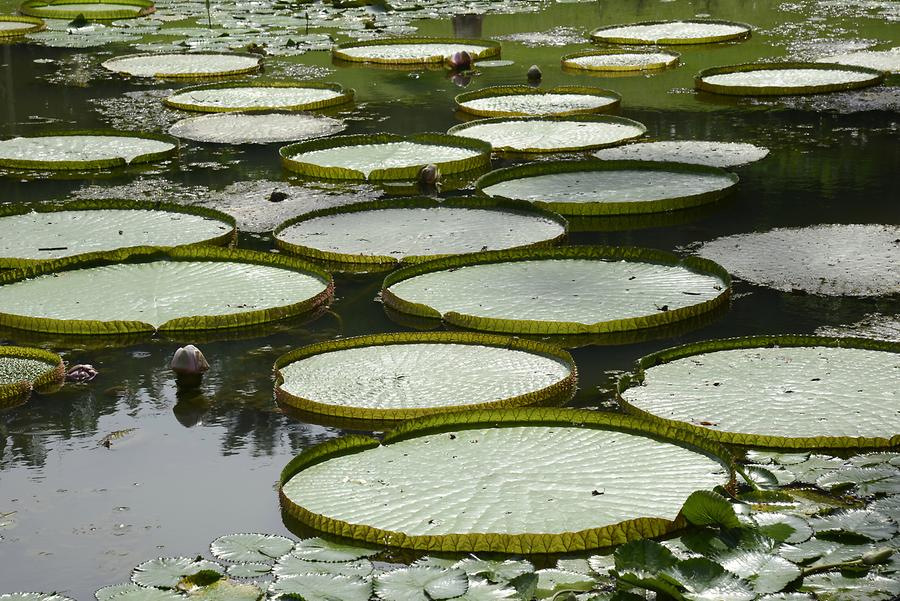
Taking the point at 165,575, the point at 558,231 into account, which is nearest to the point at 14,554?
the point at 165,575

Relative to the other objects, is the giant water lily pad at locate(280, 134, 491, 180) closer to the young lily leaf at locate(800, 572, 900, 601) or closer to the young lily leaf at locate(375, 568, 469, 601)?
the young lily leaf at locate(375, 568, 469, 601)

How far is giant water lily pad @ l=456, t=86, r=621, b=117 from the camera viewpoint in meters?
8.59

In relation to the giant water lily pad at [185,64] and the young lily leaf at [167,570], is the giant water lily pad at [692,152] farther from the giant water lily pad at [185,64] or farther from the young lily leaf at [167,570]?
the young lily leaf at [167,570]

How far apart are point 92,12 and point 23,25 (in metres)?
0.87

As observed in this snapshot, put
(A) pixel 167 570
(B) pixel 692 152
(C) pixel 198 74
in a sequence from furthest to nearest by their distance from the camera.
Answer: (C) pixel 198 74
(B) pixel 692 152
(A) pixel 167 570

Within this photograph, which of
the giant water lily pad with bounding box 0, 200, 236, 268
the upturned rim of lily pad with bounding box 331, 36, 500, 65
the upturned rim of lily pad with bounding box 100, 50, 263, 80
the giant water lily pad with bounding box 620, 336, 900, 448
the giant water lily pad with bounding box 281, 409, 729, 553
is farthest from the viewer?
the upturned rim of lily pad with bounding box 331, 36, 500, 65

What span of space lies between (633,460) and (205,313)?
1977mm

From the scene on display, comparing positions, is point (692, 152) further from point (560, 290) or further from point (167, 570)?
point (167, 570)

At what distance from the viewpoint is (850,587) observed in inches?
114

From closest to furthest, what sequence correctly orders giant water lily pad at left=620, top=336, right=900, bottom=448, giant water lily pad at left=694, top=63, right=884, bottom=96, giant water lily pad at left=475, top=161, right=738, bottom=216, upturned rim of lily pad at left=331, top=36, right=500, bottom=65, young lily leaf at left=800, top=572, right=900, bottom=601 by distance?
young lily leaf at left=800, top=572, right=900, bottom=601
giant water lily pad at left=620, top=336, right=900, bottom=448
giant water lily pad at left=475, top=161, right=738, bottom=216
giant water lily pad at left=694, top=63, right=884, bottom=96
upturned rim of lily pad at left=331, top=36, right=500, bottom=65

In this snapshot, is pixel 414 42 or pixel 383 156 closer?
pixel 383 156

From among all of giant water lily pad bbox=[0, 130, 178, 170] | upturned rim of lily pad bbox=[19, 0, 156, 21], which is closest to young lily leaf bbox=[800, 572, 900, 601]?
giant water lily pad bbox=[0, 130, 178, 170]

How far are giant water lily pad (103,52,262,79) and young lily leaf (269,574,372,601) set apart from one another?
8129 mm

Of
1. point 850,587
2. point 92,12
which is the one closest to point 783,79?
point 850,587
